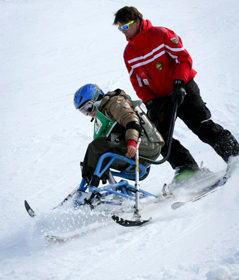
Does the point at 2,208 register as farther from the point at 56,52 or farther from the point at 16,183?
the point at 56,52

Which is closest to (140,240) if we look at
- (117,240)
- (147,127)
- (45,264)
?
(117,240)

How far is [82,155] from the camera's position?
6.72 metres

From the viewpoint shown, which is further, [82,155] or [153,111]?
[82,155]

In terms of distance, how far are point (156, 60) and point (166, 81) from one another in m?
0.32

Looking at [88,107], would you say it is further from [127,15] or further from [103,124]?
[127,15]

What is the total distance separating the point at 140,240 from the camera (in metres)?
3.64

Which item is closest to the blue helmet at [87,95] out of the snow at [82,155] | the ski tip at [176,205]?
the snow at [82,155]

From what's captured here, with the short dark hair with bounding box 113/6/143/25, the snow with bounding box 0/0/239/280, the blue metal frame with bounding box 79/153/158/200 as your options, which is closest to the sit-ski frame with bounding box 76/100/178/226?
the blue metal frame with bounding box 79/153/158/200

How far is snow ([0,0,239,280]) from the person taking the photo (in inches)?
128

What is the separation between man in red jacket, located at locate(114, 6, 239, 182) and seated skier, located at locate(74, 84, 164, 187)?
57cm

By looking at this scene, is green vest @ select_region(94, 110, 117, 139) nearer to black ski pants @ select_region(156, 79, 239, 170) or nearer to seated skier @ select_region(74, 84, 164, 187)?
seated skier @ select_region(74, 84, 164, 187)

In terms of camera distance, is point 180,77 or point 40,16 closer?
point 180,77

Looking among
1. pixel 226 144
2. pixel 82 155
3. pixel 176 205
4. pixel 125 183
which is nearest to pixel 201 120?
pixel 226 144

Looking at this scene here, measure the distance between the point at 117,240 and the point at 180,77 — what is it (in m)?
2.02
